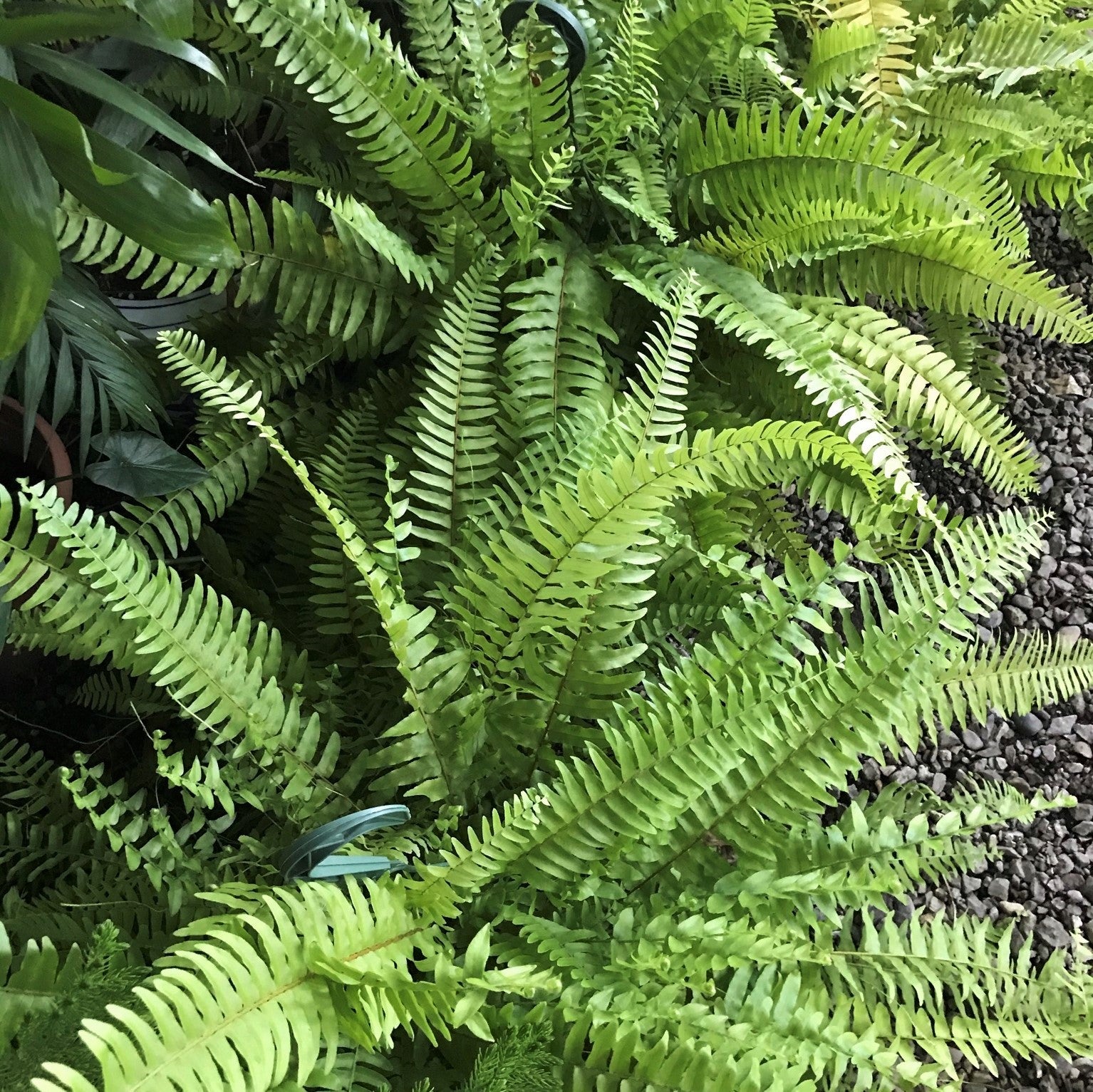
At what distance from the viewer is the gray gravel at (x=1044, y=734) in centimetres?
153

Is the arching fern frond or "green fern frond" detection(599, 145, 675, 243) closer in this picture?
"green fern frond" detection(599, 145, 675, 243)

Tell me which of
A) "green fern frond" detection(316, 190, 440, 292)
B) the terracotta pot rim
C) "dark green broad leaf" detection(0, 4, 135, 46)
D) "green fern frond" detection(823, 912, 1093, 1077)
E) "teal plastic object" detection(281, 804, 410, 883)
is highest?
"dark green broad leaf" detection(0, 4, 135, 46)

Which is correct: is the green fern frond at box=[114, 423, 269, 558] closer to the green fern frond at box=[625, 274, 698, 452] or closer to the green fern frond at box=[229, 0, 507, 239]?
the green fern frond at box=[229, 0, 507, 239]

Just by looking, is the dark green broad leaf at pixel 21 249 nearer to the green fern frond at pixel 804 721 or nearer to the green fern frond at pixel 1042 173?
the green fern frond at pixel 804 721

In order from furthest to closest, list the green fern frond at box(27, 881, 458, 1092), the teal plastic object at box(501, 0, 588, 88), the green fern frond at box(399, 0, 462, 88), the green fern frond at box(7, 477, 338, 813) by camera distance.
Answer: the green fern frond at box(399, 0, 462, 88) → the teal plastic object at box(501, 0, 588, 88) → the green fern frond at box(7, 477, 338, 813) → the green fern frond at box(27, 881, 458, 1092)

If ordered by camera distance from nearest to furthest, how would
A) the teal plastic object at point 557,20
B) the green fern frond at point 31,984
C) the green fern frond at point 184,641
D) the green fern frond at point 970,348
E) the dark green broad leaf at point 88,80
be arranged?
the green fern frond at point 31,984 < the green fern frond at point 184,641 < the dark green broad leaf at point 88,80 < the teal plastic object at point 557,20 < the green fern frond at point 970,348

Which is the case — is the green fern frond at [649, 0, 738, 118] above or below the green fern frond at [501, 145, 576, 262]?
above

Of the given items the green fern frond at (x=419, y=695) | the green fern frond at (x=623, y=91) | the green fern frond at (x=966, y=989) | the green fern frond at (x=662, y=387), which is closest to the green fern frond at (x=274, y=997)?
the green fern frond at (x=419, y=695)

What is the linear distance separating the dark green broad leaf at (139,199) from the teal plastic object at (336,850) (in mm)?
Answer: 696

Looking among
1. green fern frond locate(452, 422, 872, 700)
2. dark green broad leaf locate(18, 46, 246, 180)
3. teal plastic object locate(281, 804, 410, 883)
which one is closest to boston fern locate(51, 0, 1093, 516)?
dark green broad leaf locate(18, 46, 246, 180)

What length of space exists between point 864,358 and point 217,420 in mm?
1110

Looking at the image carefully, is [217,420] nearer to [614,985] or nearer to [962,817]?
[614,985]

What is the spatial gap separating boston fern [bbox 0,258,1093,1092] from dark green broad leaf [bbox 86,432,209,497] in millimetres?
42

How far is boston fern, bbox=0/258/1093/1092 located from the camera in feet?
2.48
